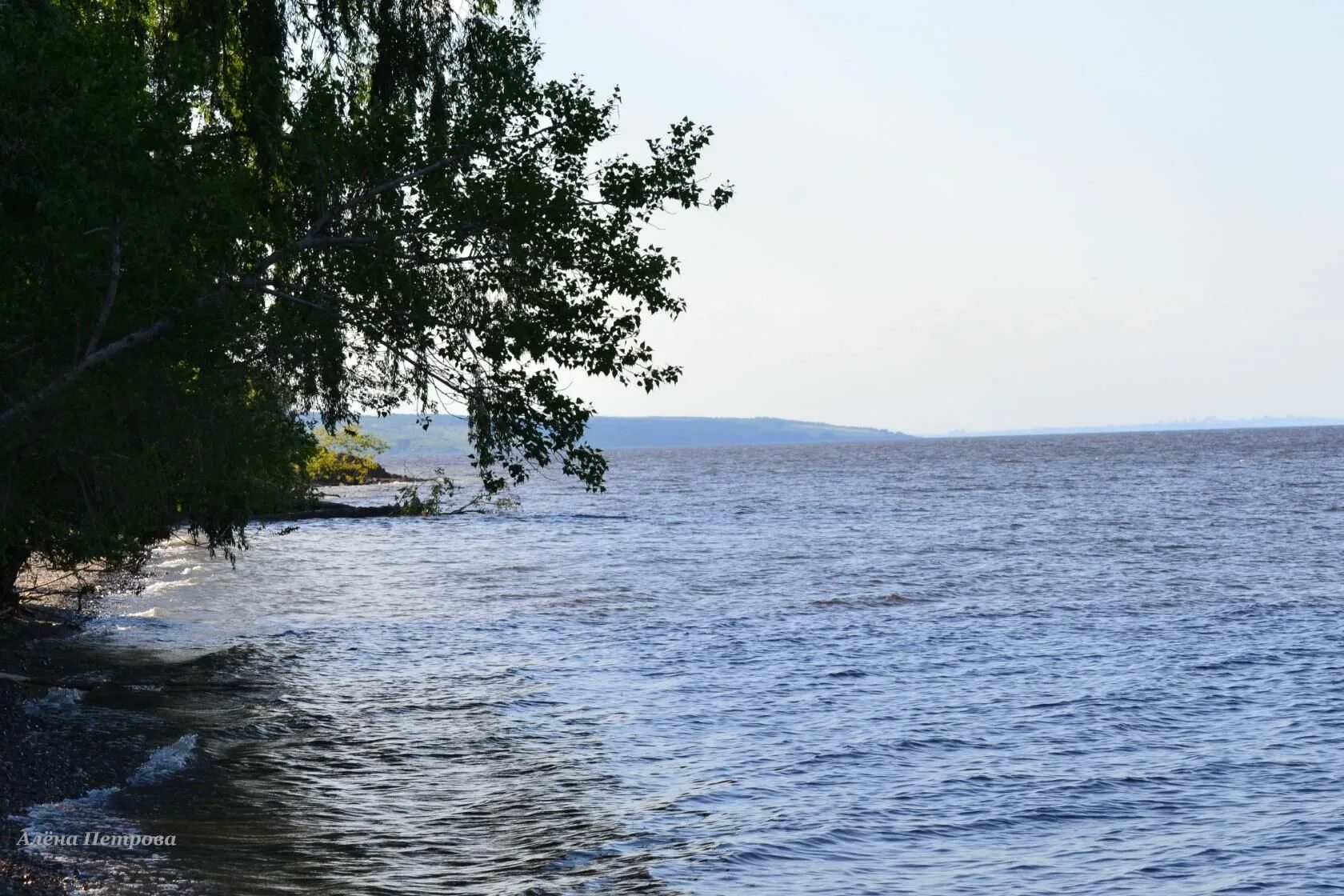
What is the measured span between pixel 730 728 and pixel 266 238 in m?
12.4

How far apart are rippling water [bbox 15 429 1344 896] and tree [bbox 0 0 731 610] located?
16.3 ft

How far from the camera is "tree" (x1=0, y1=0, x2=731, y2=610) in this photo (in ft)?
47.8

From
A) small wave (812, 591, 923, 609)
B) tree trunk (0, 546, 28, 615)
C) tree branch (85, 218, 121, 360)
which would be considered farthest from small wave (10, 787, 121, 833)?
small wave (812, 591, 923, 609)

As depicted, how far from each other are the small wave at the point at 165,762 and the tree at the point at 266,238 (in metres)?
3.95

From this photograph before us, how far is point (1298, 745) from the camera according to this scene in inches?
837

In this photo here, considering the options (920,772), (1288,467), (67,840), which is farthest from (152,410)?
(1288,467)

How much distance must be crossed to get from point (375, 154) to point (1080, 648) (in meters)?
22.7

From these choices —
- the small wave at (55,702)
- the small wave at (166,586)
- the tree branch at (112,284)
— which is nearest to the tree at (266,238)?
the tree branch at (112,284)

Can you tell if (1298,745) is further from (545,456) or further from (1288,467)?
(1288,467)

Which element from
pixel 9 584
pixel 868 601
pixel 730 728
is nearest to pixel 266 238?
pixel 730 728

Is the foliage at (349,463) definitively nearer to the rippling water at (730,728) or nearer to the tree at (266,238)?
the rippling water at (730,728)

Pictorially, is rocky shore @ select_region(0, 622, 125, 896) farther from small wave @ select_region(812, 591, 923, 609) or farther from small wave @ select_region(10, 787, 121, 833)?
small wave @ select_region(812, 591, 923, 609)

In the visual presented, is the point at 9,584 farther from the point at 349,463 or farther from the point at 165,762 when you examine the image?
the point at 349,463

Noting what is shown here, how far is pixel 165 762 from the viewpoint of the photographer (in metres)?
18.8
